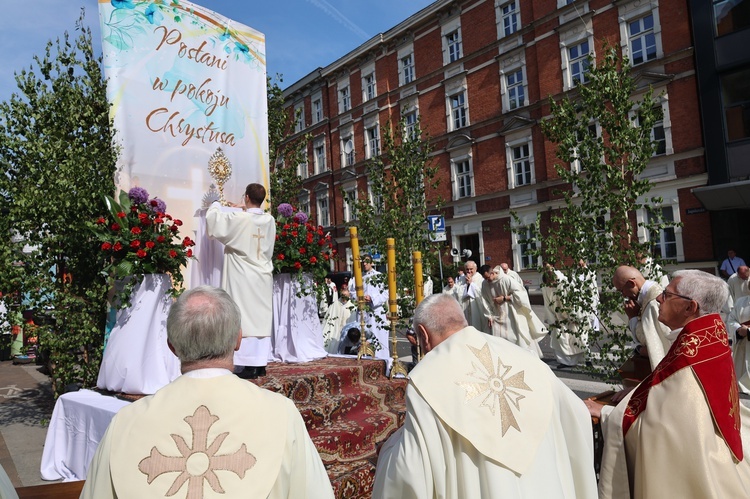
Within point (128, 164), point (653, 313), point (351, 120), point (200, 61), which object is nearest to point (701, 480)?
point (653, 313)

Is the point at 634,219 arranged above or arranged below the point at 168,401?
above

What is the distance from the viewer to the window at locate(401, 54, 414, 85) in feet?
Result: 89.9

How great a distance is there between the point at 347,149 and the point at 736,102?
63.7 ft

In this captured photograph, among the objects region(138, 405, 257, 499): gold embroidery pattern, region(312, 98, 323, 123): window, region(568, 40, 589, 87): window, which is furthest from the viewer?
region(312, 98, 323, 123): window

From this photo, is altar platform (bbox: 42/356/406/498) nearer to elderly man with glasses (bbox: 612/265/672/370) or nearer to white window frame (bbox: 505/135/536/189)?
elderly man with glasses (bbox: 612/265/672/370)

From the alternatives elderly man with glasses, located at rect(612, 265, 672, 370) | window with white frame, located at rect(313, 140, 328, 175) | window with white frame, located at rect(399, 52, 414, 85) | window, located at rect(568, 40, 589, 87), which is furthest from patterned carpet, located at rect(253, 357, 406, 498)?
window with white frame, located at rect(313, 140, 328, 175)

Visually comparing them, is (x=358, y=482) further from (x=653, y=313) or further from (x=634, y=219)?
(x=634, y=219)

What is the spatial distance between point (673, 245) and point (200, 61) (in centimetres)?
1672

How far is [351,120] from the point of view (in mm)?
30812

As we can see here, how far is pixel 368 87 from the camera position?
2988 cm

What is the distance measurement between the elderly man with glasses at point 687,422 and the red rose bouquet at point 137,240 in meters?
3.80

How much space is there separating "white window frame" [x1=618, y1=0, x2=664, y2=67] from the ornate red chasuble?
1877 centimetres

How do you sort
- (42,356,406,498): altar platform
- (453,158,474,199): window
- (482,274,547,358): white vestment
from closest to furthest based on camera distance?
(42,356,406,498): altar platform
(482,274,547,358): white vestment
(453,158,474,199): window

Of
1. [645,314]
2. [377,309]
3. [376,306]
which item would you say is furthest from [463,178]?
[645,314]
